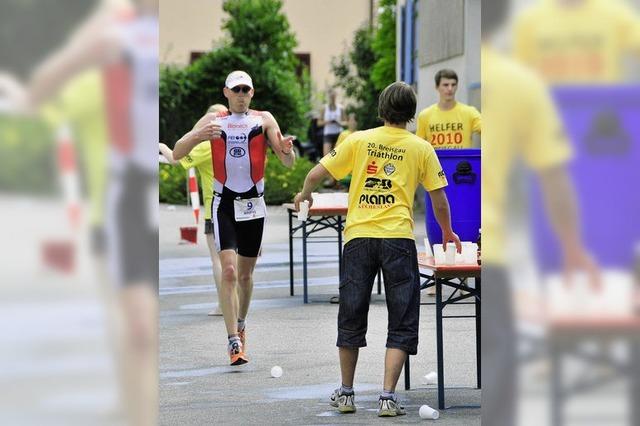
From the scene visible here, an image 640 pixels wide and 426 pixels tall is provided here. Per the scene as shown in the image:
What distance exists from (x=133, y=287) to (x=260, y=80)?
34.6 m

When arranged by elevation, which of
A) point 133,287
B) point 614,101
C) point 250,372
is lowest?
point 250,372

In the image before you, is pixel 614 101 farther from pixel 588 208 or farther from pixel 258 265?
pixel 258 265

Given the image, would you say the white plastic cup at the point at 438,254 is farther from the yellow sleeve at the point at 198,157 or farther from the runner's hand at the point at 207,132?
the yellow sleeve at the point at 198,157

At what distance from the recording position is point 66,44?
3.30 m

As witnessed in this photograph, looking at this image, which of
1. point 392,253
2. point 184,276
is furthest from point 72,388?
point 184,276

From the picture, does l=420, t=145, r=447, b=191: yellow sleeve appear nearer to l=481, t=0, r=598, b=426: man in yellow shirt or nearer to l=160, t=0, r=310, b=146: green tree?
l=481, t=0, r=598, b=426: man in yellow shirt

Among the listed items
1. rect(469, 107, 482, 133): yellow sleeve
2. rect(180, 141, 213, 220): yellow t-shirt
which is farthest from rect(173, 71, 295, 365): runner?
rect(469, 107, 482, 133): yellow sleeve

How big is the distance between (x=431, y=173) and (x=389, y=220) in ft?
1.18

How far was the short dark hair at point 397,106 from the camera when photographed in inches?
311

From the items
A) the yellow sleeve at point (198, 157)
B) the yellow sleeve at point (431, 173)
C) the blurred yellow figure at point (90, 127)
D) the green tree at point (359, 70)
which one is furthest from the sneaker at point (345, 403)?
the green tree at point (359, 70)

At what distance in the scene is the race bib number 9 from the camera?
1009cm

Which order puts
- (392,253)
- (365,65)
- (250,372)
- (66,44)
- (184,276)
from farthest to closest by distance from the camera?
(365,65)
(184,276)
(250,372)
(392,253)
(66,44)

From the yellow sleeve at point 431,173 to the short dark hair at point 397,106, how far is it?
21cm

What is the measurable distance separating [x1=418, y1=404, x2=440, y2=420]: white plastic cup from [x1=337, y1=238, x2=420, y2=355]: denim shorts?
32cm
